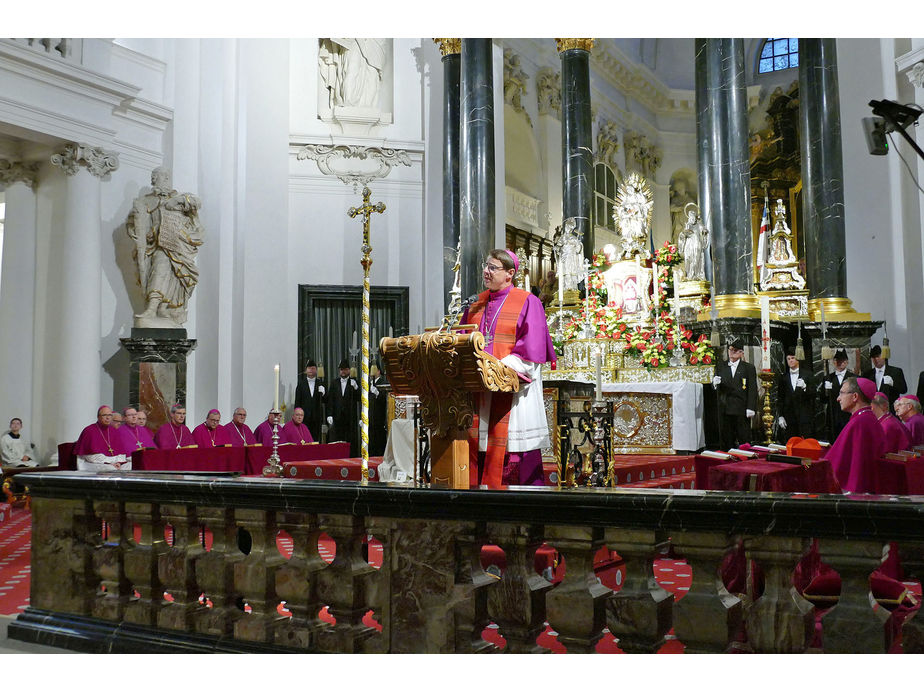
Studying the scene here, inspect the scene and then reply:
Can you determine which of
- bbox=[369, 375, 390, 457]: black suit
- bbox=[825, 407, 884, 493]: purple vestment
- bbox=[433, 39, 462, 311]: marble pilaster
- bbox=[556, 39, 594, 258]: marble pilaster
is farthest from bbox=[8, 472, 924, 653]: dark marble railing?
bbox=[556, 39, 594, 258]: marble pilaster

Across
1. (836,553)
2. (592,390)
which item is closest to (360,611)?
(836,553)

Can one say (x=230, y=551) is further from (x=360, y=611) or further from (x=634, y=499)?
(x=634, y=499)

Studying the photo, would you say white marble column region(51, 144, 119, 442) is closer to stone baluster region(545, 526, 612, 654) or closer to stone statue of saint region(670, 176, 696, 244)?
stone baluster region(545, 526, 612, 654)

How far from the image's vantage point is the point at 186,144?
14.6 m

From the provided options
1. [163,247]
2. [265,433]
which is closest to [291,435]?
[265,433]

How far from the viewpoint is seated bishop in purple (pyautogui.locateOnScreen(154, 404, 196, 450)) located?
36.5 ft

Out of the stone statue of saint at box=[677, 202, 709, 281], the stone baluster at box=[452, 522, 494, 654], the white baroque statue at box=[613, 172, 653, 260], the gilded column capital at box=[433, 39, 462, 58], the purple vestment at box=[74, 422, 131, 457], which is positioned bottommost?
the stone baluster at box=[452, 522, 494, 654]

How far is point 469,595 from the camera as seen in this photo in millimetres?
2801

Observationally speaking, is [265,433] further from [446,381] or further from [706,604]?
[706,604]

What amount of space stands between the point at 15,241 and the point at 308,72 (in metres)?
6.23

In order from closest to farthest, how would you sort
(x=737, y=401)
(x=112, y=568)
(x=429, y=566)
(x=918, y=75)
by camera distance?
(x=429, y=566) → (x=112, y=568) → (x=737, y=401) → (x=918, y=75)

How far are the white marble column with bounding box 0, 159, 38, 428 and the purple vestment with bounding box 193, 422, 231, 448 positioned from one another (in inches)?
118

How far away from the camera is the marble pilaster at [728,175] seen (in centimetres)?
1152

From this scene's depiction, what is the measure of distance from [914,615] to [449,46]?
1473 centimetres
